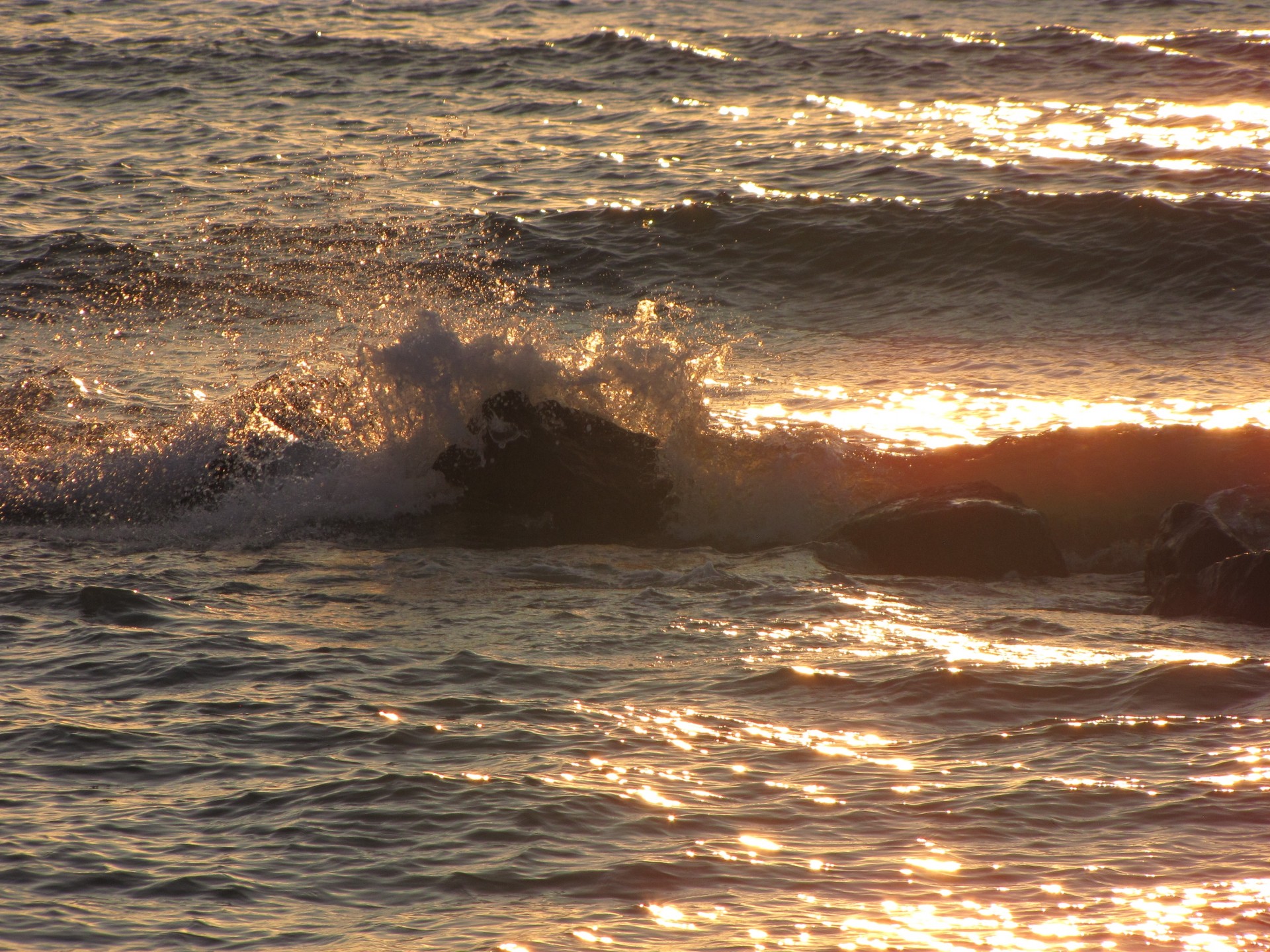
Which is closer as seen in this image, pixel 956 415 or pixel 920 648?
pixel 920 648

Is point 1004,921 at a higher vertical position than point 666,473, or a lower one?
lower

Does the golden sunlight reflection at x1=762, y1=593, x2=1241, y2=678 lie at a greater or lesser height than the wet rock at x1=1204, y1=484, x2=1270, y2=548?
lesser

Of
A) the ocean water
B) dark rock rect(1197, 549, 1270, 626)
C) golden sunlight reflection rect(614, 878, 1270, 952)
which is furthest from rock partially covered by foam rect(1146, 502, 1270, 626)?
golden sunlight reflection rect(614, 878, 1270, 952)

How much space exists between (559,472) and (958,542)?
8.90 ft

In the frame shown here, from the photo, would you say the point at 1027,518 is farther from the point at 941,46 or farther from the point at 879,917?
the point at 941,46

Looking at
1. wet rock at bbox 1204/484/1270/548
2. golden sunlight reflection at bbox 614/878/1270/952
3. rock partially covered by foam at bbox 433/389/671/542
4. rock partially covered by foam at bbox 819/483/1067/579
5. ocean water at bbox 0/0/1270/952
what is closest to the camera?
golden sunlight reflection at bbox 614/878/1270/952

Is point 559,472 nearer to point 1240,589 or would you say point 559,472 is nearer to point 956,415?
point 956,415

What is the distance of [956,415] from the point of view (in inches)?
445

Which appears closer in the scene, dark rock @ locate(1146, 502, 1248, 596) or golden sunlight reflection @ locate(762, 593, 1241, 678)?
golden sunlight reflection @ locate(762, 593, 1241, 678)

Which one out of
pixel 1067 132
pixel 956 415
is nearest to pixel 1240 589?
pixel 956 415

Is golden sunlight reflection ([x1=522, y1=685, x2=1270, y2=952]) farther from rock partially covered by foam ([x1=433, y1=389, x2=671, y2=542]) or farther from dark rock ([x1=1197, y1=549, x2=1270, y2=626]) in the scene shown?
rock partially covered by foam ([x1=433, y1=389, x2=671, y2=542])

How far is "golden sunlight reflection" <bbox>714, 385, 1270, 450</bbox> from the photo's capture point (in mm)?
10711

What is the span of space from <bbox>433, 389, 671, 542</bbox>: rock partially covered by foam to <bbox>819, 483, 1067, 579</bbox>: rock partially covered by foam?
5.01 ft

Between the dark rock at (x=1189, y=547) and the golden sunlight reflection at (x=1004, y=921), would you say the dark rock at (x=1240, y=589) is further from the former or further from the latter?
the golden sunlight reflection at (x=1004, y=921)
